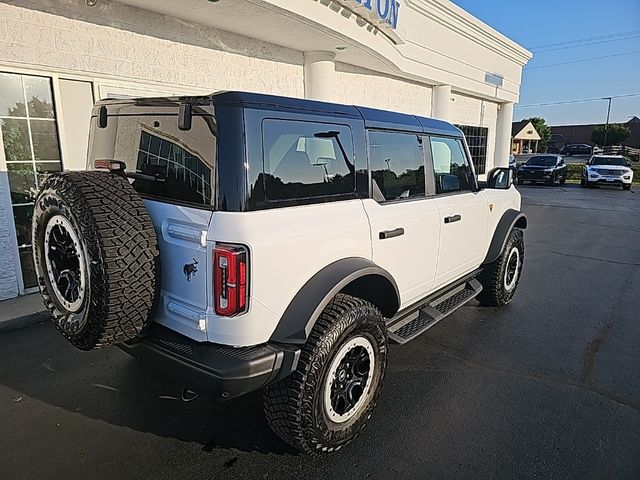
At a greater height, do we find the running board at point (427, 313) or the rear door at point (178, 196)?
the rear door at point (178, 196)

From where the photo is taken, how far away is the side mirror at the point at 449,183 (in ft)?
12.7

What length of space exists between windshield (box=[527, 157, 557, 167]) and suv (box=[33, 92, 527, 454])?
22.5 metres

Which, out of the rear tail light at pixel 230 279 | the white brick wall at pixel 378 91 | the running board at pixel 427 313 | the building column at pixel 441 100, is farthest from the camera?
the building column at pixel 441 100

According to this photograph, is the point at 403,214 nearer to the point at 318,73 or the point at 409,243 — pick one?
the point at 409,243

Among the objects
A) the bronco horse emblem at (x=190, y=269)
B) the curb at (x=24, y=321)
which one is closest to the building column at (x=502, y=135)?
the curb at (x=24, y=321)

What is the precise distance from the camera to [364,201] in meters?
2.93

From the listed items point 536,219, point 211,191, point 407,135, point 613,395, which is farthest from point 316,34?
point 536,219

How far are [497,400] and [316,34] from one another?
5.92 m

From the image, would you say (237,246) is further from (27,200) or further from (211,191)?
(27,200)

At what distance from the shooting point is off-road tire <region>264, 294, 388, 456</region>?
2.43 metres

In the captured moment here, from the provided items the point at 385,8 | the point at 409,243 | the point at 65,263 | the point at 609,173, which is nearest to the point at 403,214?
the point at 409,243

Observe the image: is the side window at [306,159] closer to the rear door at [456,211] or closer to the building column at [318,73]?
the rear door at [456,211]

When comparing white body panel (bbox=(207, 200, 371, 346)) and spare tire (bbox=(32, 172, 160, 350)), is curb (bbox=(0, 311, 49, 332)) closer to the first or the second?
spare tire (bbox=(32, 172, 160, 350))

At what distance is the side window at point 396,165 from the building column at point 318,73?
4.95m
